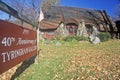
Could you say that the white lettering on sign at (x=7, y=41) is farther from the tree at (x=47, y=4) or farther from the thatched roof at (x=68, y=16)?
the tree at (x=47, y=4)

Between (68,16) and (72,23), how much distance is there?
1.53 metres

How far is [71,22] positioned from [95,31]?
5100 millimetres

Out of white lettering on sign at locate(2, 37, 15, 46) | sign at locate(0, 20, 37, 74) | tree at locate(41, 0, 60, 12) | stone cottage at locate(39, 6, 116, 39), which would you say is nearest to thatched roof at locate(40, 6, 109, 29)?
stone cottage at locate(39, 6, 116, 39)

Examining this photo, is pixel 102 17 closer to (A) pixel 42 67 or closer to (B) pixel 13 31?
(A) pixel 42 67

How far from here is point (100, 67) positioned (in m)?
9.46

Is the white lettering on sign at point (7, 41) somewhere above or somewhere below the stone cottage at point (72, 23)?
below

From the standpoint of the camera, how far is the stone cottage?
42.2m

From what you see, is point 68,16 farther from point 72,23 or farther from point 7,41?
point 7,41

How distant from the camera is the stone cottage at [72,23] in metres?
42.2

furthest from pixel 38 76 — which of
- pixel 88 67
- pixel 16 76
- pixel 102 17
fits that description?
pixel 102 17

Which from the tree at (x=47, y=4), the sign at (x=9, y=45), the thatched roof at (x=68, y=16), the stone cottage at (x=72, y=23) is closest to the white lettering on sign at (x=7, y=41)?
the sign at (x=9, y=45)

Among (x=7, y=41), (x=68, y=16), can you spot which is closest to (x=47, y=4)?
(x=68, y=16)

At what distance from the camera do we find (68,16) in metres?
44.2

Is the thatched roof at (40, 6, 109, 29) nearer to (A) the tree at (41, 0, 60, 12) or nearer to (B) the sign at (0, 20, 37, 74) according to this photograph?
(A) the tree at (41, 0, 60, 12)
